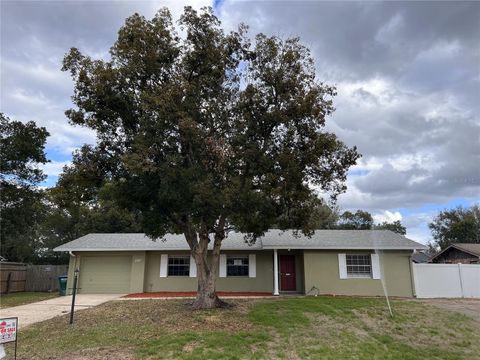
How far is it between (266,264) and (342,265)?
3953 millimetres

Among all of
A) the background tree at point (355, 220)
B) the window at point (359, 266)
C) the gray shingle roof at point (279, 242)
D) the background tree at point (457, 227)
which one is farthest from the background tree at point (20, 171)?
the background tree at point (457, 227)

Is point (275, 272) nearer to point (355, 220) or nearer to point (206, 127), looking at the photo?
point (206, 127)

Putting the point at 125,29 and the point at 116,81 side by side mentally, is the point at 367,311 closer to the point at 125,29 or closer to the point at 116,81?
the point at 116,81

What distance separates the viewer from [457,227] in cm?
4491

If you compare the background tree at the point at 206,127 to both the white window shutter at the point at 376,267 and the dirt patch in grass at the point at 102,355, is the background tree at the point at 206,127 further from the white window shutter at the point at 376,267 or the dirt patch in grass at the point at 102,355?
the white window shutter at the point at 376,267

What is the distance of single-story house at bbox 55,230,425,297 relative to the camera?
18.6 m

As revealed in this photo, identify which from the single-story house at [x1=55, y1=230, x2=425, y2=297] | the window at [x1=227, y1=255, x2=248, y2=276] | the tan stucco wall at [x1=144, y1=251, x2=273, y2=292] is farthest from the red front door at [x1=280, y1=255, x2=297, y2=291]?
the window at [x1=227, y1=255, x2=248, y2=276]

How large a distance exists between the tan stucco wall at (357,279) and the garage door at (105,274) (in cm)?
1001

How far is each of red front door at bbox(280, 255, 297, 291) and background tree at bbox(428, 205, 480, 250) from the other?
30145mm

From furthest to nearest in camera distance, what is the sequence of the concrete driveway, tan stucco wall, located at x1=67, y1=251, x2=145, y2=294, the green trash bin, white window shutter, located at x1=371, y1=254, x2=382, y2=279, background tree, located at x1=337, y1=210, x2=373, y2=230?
background tree, located at x1=337, y1=210, x2=373, y2=230, the green trash bin, tan stucco wall, located at x1=67, y1=251, x2=145, y2=294, white window shutter, located at x1=371, y1=254, x2=382, y2=279, the concrete driveway

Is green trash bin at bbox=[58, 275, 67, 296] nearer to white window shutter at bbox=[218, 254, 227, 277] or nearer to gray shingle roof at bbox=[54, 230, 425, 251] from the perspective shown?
gray shingle roof at bbox=[54, 230, 425, 251]

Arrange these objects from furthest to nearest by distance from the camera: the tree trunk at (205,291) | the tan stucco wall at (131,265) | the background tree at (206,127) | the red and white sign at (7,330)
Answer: the tan stucco wall at (131,265) < the tree trunk at (205,291) < the background tree at (206,127) < the red and white sign at (7,330)

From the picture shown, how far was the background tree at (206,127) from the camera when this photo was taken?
A: 11.1 m

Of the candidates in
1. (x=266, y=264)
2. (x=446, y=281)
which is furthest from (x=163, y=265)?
(x=446, y=281)
